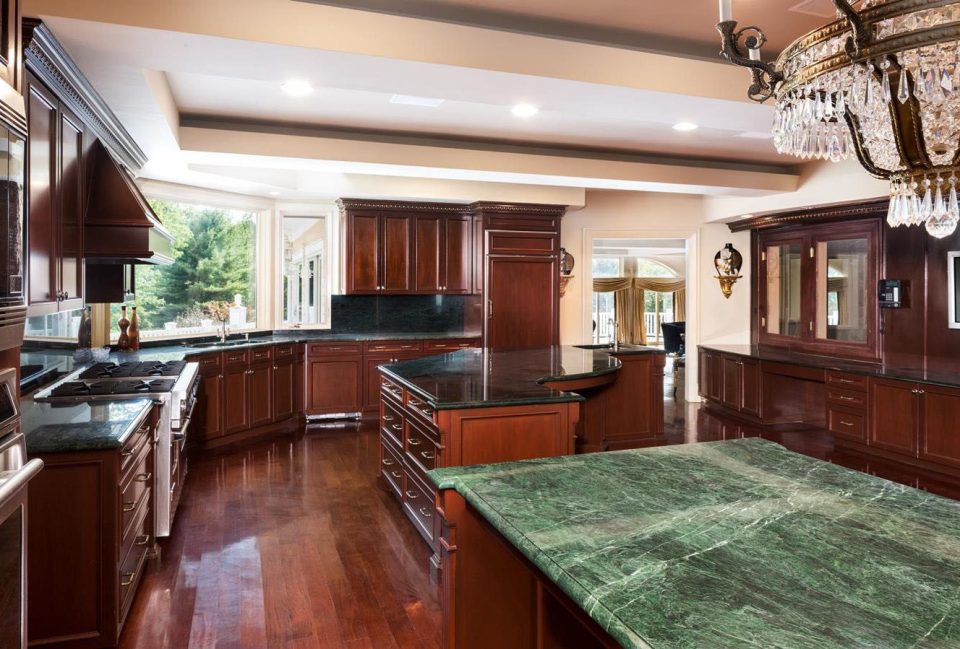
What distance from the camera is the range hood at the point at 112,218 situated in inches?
131

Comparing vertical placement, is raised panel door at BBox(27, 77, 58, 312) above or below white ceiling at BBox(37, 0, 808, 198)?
below

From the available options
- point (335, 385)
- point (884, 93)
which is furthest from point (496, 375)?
point (335, 385)

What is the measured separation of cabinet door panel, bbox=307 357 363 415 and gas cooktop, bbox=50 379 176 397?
2953 millimetres

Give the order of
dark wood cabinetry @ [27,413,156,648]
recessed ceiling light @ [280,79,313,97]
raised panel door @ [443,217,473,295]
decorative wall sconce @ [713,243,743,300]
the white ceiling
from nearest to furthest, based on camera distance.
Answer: dark wood cabinetry @ [27,413,156,648] → the white ceiling → recessed ceiling light @ [280,79,313,97] → raised panel door @ [443,217,473,295] → decorative wall sconce @ [713,243,743,300]

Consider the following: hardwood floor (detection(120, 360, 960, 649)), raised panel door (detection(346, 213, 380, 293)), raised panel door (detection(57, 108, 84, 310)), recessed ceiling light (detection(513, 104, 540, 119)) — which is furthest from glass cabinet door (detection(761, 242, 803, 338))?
raised panel door (detection(57, 108, 84, 310))

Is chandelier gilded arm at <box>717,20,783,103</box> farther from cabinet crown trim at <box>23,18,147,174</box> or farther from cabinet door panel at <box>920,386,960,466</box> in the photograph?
cabinet door panel at <box>920,386,960,466</box>

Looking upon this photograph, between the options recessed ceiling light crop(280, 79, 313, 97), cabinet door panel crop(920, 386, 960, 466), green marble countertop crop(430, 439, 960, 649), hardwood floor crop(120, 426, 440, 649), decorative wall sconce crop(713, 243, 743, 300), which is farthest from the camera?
decorative wall sconce crop(713, 243, 743, 300)

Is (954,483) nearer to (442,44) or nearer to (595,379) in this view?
(595,379)

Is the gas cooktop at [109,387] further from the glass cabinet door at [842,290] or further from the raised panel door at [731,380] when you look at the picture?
the glass cabinet door at [842,290]

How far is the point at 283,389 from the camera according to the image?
632 centimetres

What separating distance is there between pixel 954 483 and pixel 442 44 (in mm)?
4716

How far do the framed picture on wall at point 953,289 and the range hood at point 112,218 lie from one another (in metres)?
6.18

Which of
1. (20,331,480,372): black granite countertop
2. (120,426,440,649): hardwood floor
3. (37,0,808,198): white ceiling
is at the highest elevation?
(37,0,808,198): white ceiling

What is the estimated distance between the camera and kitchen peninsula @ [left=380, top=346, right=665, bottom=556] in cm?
305
